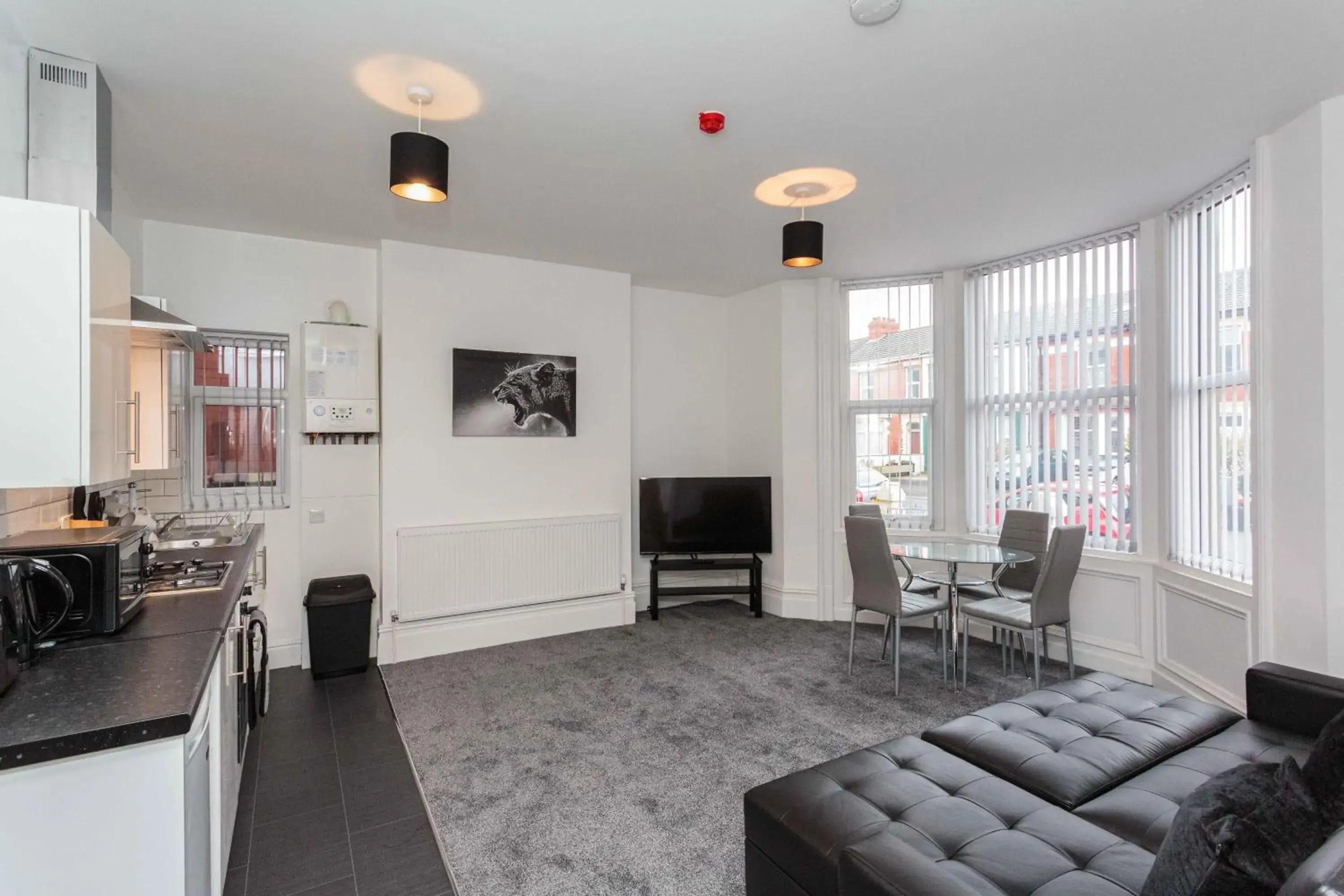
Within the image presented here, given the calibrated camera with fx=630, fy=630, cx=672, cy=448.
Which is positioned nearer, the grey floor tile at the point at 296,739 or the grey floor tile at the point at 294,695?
the grey floor tile at the point at 296,739

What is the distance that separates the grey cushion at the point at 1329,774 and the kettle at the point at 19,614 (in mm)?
2691

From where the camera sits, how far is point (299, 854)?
229 centimetres

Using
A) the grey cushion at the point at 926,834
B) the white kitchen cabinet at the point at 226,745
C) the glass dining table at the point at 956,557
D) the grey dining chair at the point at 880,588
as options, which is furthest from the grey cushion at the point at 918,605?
the white kitchen cabinet at the point at 226,745

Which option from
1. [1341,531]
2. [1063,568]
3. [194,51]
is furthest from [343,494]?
[1341,531]

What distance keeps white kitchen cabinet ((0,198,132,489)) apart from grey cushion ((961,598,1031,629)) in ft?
13.5

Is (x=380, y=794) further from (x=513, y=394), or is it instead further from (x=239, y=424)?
(x=513, y=394)

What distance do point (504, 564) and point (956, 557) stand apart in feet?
10.0

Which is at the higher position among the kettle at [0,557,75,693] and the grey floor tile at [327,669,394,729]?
the kettle at [0,557,75,693]

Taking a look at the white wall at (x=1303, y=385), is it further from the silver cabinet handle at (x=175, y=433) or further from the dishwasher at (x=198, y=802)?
the silver cabinet handle at (x=175, y=433)

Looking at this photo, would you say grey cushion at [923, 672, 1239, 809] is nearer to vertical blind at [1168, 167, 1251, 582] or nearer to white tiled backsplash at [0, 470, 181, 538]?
vertical blind at [1168, 167, 1251, 582]

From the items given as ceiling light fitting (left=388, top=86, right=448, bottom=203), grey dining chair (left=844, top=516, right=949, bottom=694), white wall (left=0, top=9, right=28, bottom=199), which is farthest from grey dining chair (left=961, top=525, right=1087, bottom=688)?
white wall (left=0, top=9, right=28, bottom=199)

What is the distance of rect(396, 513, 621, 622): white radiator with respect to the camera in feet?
14.1

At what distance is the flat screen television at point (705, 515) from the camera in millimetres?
5297

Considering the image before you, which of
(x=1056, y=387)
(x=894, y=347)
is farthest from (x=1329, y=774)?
(x=894, y=347)
